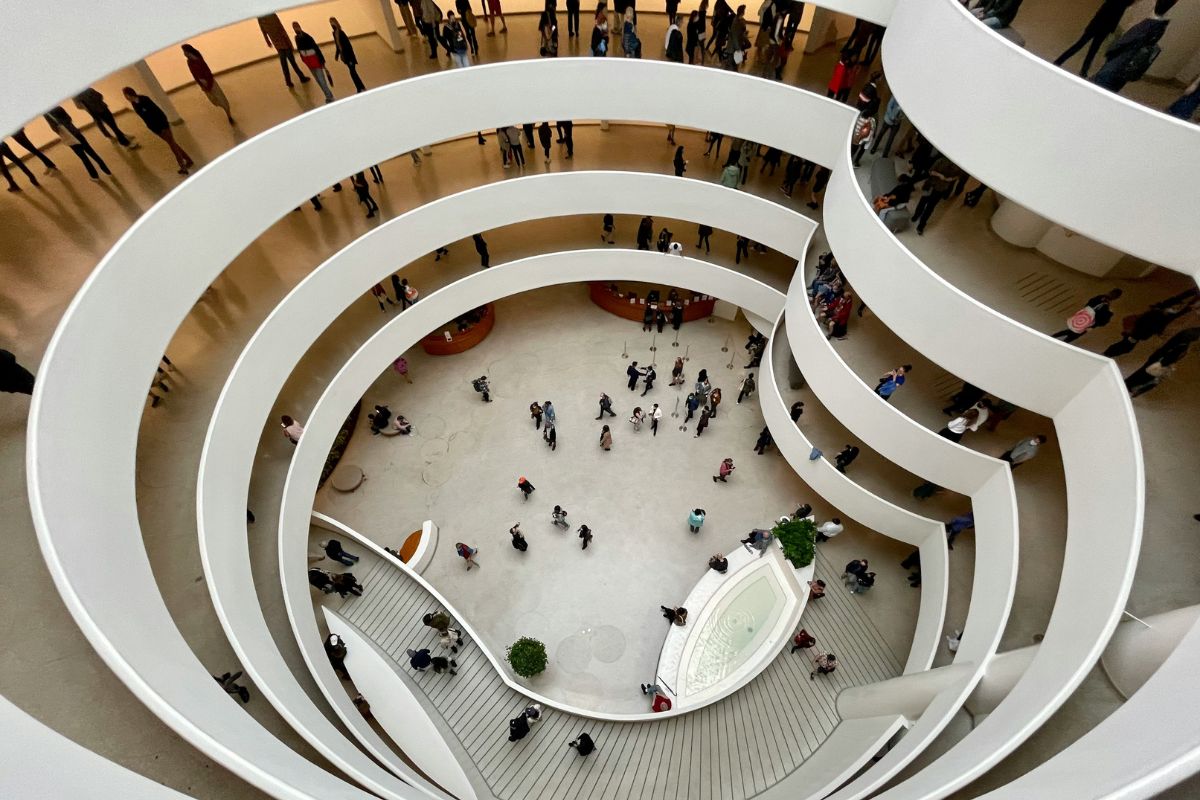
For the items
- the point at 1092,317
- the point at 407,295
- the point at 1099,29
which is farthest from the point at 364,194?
the point at 1092,317

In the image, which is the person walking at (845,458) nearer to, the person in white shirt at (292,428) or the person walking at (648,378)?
the person walking at (648,378)

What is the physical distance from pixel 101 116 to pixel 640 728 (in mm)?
14869

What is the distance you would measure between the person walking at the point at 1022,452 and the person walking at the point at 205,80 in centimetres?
1531

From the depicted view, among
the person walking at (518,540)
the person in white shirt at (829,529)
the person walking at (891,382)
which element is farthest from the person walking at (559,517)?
the person walking at (891,382)

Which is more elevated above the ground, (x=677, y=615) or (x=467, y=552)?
(x=467, y=552)

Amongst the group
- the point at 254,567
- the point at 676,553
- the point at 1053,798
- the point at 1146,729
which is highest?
the point at 1146,729

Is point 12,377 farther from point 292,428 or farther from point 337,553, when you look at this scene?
point 337,553

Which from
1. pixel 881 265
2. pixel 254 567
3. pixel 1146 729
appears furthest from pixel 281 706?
pixel 881 265

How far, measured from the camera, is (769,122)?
1291cm

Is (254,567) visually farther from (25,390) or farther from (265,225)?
(265,225)

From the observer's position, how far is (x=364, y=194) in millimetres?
13906

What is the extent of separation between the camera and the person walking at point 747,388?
657 inches

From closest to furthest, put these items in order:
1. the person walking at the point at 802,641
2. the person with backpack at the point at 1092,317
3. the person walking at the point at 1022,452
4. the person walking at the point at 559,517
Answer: the person with backpack at the point at 1092,317 < the person walking at the point at 1022,452 < the person walking at the point at 802,641 < the person walking at the point at 559,517

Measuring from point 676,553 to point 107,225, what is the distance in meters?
12.8
